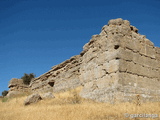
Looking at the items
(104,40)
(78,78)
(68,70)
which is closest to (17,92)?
(68,70)

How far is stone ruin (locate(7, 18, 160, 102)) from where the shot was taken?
1005 cm

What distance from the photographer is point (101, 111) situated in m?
7.66

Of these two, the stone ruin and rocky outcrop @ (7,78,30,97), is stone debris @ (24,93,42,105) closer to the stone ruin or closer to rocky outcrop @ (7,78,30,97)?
the stone ruin

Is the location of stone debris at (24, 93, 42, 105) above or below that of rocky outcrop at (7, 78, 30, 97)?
below

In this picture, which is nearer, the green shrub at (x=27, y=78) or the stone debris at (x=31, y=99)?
the stone debris at (x=31, y=99)

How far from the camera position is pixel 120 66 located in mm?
10117

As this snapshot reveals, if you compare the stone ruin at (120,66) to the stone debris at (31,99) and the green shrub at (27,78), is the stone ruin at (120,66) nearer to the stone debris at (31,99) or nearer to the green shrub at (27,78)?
the stone debris at (31,99)

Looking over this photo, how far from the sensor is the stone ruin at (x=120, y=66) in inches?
396

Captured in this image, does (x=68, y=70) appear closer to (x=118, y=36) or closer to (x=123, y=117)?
(x=118, y=36)

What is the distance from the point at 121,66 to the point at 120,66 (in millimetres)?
81

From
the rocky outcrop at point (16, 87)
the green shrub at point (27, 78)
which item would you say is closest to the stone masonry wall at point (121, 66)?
the rocky outcrop at point (16, 87)

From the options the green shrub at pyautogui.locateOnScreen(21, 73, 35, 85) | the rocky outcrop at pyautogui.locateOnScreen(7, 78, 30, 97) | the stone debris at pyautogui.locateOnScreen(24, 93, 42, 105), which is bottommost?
the stone debris at pyautogui.locateOnScreen(24, 93, 42, 105)

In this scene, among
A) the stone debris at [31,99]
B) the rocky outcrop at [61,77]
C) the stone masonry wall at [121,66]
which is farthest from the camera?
the rocky outcrop at [61,77]

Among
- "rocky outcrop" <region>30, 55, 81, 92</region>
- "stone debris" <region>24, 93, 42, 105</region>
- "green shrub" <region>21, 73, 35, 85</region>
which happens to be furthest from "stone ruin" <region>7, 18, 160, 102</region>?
"green shrub" <region>21, 73, 35, 85</region>
